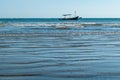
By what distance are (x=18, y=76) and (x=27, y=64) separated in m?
3.46

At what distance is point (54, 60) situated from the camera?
19.1 metres

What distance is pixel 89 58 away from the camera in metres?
19.9

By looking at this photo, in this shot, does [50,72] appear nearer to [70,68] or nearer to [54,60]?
[70,68]

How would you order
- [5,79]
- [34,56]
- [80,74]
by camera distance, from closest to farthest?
[5,79] → [80,74] → [34,56]

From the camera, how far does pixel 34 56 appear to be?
68.5ft

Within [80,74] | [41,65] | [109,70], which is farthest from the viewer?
[41,65]

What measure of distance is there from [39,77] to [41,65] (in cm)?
331

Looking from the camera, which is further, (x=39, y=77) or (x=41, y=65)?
(x=41, y=65)

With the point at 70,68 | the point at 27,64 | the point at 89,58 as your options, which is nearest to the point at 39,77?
the point at 70,68

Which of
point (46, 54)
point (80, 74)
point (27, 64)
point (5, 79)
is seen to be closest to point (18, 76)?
point (5, 79)

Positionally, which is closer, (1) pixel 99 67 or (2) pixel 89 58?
(1) pixel 99 67

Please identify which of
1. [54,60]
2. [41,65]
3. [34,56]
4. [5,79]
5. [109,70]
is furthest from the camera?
[34,56]

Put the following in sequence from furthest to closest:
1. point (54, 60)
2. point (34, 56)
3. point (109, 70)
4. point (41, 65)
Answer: point (34, 56) < point (54, 60) < point (41, 65) < point (109, 70)

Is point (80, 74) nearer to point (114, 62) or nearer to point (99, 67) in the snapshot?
point (99, 67)
